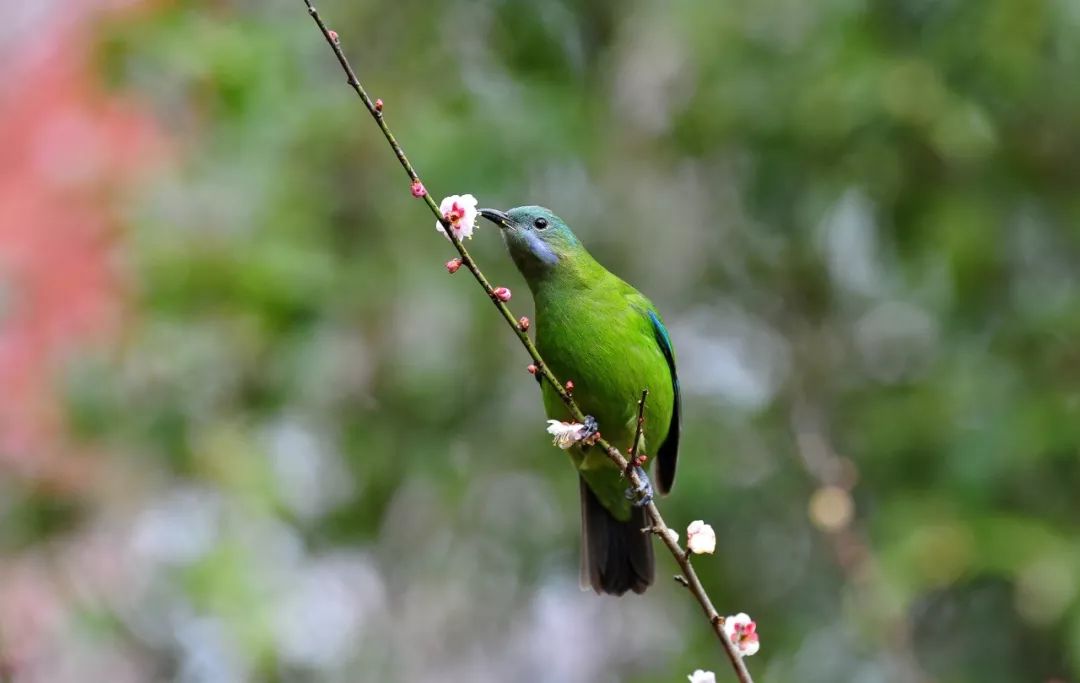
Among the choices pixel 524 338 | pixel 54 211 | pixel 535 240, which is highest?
pixel 54 211

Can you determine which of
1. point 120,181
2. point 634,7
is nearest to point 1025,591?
point 634,7

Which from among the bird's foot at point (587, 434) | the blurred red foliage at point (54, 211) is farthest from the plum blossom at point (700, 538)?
the blurred red foliage at point (54, 211)

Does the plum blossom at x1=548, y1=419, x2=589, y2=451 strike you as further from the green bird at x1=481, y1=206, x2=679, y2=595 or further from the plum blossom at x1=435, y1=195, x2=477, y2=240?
the green bird at x1=481, y1=206, x2=679, y2=595

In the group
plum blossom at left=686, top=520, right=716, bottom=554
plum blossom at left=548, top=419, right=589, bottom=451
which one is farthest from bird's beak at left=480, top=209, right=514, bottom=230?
plum blossom at left=686, top=520, right=716, bottom=554

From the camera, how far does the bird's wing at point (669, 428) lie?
3.69 meters

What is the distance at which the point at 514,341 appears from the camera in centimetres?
584

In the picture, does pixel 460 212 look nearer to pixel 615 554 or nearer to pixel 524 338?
pixel 524 338

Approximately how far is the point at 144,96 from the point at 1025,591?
4.08 meters

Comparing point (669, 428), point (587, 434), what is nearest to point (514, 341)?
point (669, 428)

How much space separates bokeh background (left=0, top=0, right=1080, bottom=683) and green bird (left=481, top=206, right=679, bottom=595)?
106cm

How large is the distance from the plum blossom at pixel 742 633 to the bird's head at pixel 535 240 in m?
1.39

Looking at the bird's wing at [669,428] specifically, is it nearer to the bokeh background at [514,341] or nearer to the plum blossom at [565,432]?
the bokeh background at [514,341]

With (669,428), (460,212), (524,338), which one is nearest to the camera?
(524,338)

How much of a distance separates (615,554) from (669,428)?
0.39m
